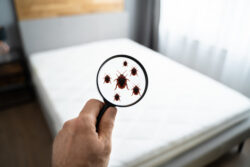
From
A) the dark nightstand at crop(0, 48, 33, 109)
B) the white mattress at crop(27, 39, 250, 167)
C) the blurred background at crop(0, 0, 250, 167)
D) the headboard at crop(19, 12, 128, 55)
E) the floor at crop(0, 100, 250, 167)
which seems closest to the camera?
the white mattress at crop(27, 39, 250, 167)

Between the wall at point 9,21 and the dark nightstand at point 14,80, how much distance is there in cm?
13

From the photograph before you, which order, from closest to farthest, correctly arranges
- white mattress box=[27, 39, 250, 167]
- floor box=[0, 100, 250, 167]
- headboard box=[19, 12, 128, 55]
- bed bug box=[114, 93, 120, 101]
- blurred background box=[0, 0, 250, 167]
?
bed bug box=[114, 93, 120, 101] → white mattress box=[27, 39, 250, 167] → floor box=[0, 100, 250, 167] → blurred background box=[0, 0, 250, 167] → headboard box=[19, 12, 128, 55]

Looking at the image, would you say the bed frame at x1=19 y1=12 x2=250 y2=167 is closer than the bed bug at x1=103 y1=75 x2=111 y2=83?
No

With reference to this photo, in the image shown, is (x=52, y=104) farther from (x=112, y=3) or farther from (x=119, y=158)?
(x=112, y=3)

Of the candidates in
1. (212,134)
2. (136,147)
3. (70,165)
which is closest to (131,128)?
(136,147)

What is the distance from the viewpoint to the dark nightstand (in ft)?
7.20

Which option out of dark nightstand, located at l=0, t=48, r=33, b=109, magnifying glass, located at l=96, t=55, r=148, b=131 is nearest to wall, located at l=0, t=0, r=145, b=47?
dark nightstand, located at l=0, t=48, r=33, b=109

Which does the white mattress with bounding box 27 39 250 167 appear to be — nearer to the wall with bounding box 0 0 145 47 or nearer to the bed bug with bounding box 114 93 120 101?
the bed bug with bounding box 114 93 120 101

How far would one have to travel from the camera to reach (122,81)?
65 centimetres

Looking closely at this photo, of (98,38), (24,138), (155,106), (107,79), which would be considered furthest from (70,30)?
(107,79)

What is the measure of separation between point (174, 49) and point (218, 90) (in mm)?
1276

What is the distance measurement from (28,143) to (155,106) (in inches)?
45.7

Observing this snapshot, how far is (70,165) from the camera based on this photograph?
1.62ft

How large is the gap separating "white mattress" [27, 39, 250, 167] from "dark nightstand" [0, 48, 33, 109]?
A: 30cm
